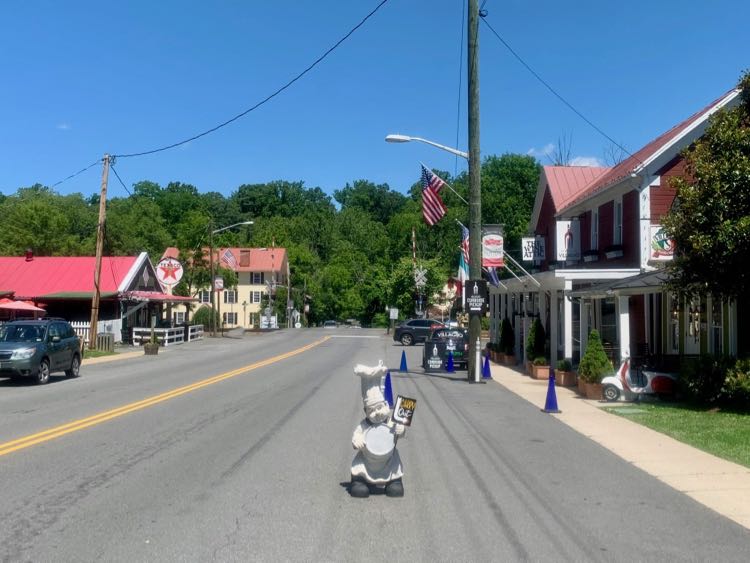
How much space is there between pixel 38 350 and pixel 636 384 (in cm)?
1528

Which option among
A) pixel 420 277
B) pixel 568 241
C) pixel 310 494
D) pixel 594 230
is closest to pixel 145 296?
pixel 420 277

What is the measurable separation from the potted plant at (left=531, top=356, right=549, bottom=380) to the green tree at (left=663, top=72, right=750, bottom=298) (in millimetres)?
8575

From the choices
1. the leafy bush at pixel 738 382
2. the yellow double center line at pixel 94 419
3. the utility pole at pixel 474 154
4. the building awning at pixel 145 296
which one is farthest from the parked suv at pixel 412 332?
the leafy bush at pixel 738 382

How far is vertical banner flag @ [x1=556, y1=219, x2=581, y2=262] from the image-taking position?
28156 millimetres

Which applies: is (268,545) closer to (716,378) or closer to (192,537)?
(192,537)

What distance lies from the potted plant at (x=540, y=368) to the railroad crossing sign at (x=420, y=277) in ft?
118

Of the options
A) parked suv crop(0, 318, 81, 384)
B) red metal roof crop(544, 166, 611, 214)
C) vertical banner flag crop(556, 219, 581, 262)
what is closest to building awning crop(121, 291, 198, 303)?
parked suv crop(0, 318, 81, 384)

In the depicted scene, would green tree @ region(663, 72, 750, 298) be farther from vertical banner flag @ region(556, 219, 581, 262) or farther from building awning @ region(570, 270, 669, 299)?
vertical banner flag @ region(556, 219, 581, 262)

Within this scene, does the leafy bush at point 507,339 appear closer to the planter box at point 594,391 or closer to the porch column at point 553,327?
the porch column at point 553,327

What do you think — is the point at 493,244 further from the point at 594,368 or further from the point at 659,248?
the point at 594,368

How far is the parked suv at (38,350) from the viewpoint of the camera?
2067cm

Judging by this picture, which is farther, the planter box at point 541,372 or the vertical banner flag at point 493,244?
the vertical banner flag at point 493,244

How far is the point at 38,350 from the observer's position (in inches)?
830

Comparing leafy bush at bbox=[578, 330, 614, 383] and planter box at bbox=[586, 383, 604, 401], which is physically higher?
leafy bush at bbox=[578, 330, 614, 383]
